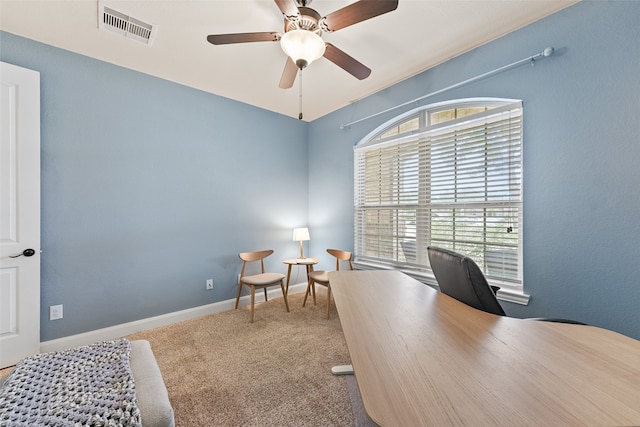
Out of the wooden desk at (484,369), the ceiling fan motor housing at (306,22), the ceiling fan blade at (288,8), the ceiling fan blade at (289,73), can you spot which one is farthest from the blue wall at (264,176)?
the ceiling fan blade at (288,8)

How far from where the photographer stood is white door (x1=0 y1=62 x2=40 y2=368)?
1991 mm

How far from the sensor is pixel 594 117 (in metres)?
1.70

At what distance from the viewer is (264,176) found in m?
3.62

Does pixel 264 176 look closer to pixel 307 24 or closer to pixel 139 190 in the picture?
pixel 139 190

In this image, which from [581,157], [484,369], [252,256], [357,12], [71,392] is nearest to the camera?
[484,369]

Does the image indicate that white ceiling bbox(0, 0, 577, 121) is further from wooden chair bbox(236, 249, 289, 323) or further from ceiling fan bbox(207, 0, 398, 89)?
wooden chair bbox(236, 249, 289, 323)

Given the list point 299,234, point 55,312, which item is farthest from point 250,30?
point 55,312

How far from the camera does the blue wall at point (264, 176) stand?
166 cm

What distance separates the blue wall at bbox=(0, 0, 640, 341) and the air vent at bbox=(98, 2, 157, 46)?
0.62 metres

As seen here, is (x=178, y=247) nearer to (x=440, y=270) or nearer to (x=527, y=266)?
(x=440, y=270)

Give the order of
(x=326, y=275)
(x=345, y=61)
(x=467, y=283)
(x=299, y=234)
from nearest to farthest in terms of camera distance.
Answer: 1. (x=467, y=283)
2. (x=345, y=61)
3. (x=326, y=275)
4. (x=299, y=234)

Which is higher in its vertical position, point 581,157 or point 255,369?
point 581,157

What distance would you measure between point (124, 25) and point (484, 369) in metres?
3.05

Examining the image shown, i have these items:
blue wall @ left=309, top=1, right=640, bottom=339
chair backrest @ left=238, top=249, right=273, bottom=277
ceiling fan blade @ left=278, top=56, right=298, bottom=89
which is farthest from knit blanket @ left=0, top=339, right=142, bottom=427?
blue wall @ left=309, top=1, right=640, bottom=339
